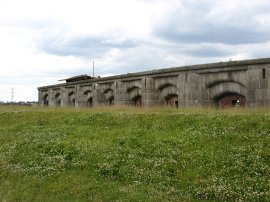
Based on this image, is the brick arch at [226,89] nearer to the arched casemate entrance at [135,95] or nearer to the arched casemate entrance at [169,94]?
the arched casemate entrance at [169,94]

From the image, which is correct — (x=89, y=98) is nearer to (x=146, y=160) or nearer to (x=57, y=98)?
(x=57, y=98)

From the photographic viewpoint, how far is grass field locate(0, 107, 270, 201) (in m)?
12.3

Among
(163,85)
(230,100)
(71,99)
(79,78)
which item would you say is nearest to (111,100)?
(163,85)

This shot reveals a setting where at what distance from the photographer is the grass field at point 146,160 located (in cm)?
1233

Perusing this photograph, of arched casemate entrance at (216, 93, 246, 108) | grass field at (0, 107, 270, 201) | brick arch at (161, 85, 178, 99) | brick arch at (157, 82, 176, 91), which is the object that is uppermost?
brick arch at (157, 82, 176, 91)

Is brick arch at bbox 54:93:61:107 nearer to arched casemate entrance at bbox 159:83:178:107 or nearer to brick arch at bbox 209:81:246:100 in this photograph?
arched casemate entrance at bbox 159:83:178:107

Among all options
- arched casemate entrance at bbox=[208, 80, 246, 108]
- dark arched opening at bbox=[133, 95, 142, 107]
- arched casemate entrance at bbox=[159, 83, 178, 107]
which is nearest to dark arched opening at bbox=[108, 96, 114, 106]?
dark arched opening at bbox=[133, 95, 142, 107]

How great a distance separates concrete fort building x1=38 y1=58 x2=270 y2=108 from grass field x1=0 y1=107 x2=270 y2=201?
17.1ft

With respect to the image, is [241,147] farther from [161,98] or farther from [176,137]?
[161,98]

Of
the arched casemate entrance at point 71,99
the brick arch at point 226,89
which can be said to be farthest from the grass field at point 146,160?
the arched casemate entrance at point 71,99

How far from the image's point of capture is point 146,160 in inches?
582

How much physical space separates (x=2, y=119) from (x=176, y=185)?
20.4 meters

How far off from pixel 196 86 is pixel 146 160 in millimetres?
14283

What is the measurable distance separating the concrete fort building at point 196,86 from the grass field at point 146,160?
205 inches
